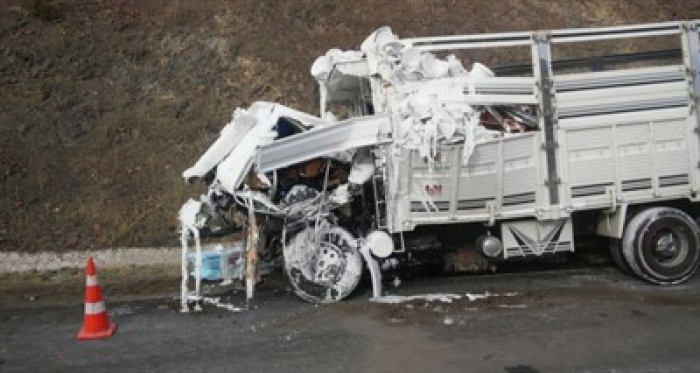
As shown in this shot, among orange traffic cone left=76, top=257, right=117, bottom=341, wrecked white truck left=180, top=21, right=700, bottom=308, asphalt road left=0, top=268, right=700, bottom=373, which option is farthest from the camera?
wrecked white truck left=180, top=21, right=700, bottom=308

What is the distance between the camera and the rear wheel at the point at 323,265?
22.2 feet

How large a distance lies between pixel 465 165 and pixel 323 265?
164cm

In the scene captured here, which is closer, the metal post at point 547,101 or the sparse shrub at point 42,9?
the metal post at point 547,101

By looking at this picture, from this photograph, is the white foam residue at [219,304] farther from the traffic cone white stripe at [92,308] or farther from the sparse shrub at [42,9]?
the sparse shrub at [42,9]

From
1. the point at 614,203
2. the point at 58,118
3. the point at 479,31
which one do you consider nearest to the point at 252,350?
the point at 614,203

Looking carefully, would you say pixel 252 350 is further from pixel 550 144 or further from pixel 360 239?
pixel 550 144

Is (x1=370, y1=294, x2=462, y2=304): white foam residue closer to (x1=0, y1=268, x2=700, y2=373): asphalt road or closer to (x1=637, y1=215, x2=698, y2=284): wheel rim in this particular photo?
(x1=0, y1=268, x2=700, y2=373): asphalt road

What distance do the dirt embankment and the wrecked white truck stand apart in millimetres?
3371

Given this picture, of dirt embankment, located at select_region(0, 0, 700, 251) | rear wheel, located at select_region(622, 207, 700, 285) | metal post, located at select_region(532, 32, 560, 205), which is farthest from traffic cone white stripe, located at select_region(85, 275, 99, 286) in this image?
rear wheel, located at select_region(622, 207, 700, 285)

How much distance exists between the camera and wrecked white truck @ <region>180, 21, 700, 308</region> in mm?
6598

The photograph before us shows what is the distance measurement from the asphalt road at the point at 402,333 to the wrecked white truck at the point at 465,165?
42 centimetres

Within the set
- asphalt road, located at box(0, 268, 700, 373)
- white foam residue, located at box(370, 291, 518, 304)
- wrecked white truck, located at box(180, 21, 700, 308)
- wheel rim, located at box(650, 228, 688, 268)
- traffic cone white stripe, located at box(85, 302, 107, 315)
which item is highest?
wrecked white truck, located at box(180, 21, 700, 308)

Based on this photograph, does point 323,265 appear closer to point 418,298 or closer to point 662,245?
point 418,298

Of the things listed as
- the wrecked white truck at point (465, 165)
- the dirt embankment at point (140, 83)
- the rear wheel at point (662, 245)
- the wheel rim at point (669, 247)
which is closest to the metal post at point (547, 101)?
the wrecked white truck at point (465, 165)
